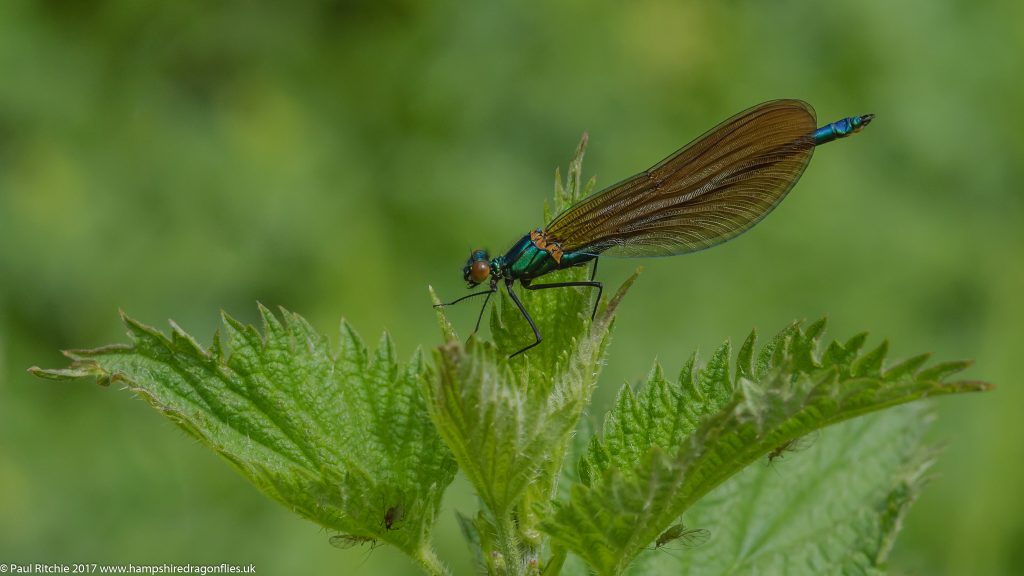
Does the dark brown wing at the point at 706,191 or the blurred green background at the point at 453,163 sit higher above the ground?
the blurred green background at the point at 453,163

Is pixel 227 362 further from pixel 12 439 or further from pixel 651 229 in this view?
pixel 12 439

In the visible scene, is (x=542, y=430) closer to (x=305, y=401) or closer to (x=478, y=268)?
(x=305, y=401)

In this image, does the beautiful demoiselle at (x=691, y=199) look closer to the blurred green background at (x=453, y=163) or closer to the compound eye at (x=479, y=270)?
the compound eye at (x=479, y=270)

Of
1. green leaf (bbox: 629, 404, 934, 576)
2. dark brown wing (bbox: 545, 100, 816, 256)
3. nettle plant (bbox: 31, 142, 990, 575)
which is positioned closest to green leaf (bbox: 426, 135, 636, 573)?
nettle plant (bbox: 31, 142, 990, 575)

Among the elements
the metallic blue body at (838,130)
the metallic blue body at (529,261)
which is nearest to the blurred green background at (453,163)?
the metallic blue body at (838,130)

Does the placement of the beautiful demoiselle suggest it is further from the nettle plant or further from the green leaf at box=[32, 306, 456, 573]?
the green leaf at box=[32, 306, 456, 573]

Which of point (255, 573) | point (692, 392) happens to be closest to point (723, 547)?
point (692, 392)

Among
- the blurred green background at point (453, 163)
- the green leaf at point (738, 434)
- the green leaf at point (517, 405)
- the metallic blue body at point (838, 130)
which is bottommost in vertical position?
the green leaf at point (738, 434)

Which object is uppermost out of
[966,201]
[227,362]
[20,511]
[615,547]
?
[966,201]
